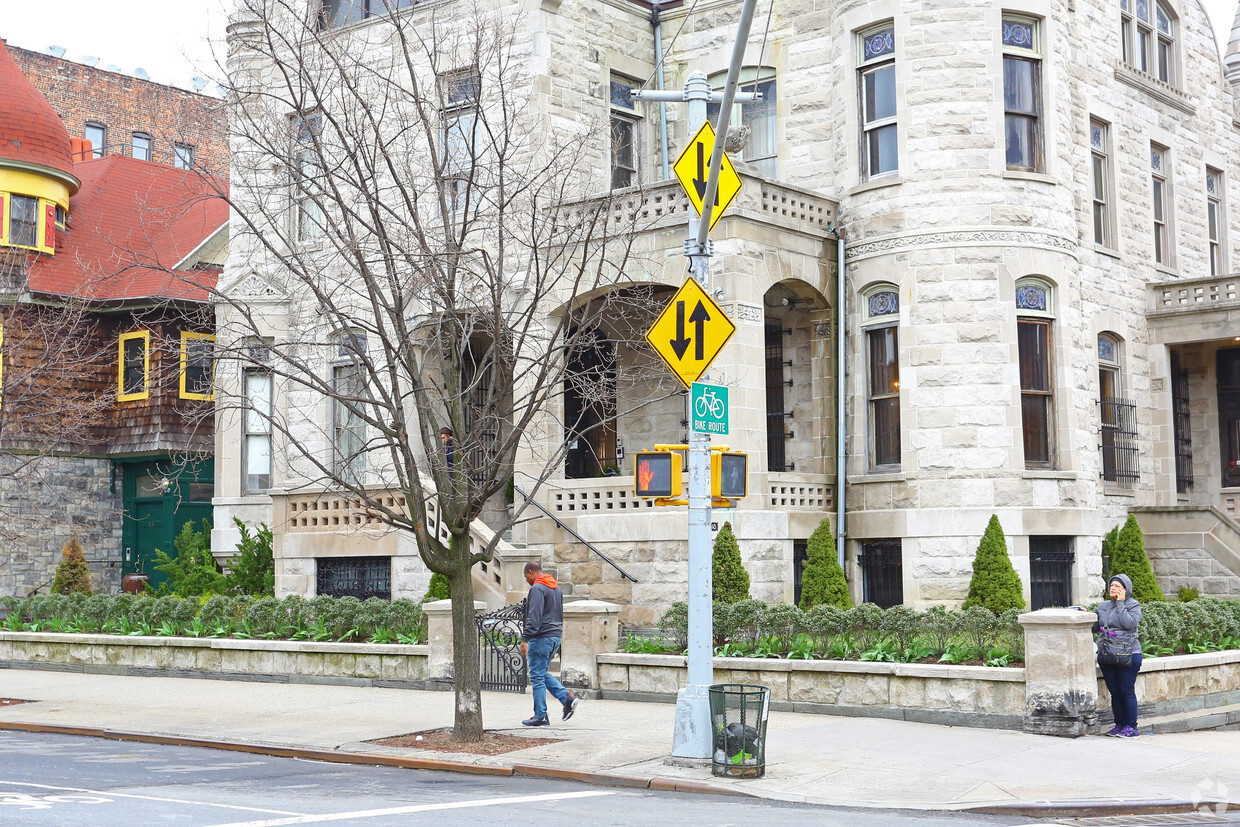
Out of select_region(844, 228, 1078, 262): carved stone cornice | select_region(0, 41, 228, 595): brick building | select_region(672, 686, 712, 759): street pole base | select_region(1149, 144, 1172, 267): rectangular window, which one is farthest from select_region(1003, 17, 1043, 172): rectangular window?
select_region(0, 41, 228, 595): brick building

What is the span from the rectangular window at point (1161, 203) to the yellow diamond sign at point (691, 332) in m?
17.2

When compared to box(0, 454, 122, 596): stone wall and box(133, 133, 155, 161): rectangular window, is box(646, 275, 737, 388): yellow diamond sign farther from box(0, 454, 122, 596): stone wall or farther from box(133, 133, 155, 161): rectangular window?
box(133, 133, 155, 161): rectangular window

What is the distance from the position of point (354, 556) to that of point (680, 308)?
40.6 ft

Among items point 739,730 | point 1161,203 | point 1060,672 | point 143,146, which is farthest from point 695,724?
point 143,146

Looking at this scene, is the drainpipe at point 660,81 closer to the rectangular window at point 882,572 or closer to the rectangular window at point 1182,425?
the rectangular window at point 882,572

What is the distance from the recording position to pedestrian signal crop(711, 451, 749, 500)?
1226 centimetres

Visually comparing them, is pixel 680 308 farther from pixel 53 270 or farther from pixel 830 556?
pixel 53 270

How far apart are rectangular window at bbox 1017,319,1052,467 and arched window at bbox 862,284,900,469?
1.95 metres

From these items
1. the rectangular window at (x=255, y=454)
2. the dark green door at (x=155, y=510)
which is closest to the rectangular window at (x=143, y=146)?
the dark green door at (x=155, y=510)

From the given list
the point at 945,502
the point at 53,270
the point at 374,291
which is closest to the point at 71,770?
the point at 374,291

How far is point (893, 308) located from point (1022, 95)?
13.3ft

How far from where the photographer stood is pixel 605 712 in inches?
607

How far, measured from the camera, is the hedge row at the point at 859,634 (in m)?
15.1

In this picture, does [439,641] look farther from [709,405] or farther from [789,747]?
[709,405]
